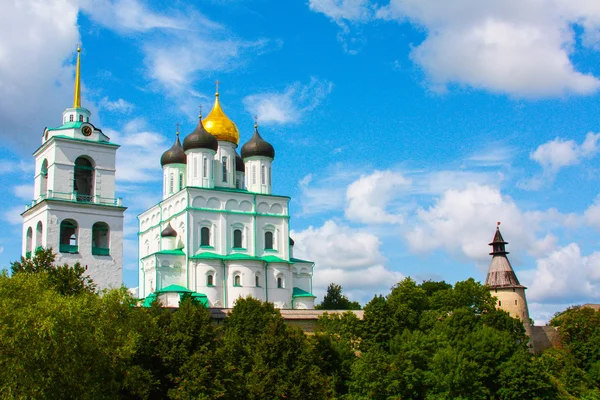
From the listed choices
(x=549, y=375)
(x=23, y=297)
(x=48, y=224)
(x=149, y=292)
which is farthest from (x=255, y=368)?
(x=149, y=292)

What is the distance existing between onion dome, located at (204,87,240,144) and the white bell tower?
579 inches

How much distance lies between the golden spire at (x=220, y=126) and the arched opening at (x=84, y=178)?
49.1 ft

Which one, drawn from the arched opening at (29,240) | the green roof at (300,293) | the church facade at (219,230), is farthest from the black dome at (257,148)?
the arched opening at (29,240)

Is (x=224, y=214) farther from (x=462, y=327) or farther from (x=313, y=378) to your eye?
(x=313, y=378)

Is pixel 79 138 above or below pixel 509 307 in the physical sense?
above

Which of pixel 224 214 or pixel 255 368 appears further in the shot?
pixel 224 214

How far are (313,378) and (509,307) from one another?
2188cm

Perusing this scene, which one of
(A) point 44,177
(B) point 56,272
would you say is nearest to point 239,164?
(A) point 44,177

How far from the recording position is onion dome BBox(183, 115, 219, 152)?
49844 mm

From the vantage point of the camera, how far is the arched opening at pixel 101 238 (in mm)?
37281

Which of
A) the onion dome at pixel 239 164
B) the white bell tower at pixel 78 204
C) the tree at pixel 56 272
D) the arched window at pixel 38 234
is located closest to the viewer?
the tree at pixel 56 272

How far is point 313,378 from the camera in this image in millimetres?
29812

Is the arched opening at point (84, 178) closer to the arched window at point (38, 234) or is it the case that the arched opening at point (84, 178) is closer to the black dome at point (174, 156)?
the arched window at point (38, 234)

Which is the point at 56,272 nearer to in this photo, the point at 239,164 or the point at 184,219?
the point at 184,219
